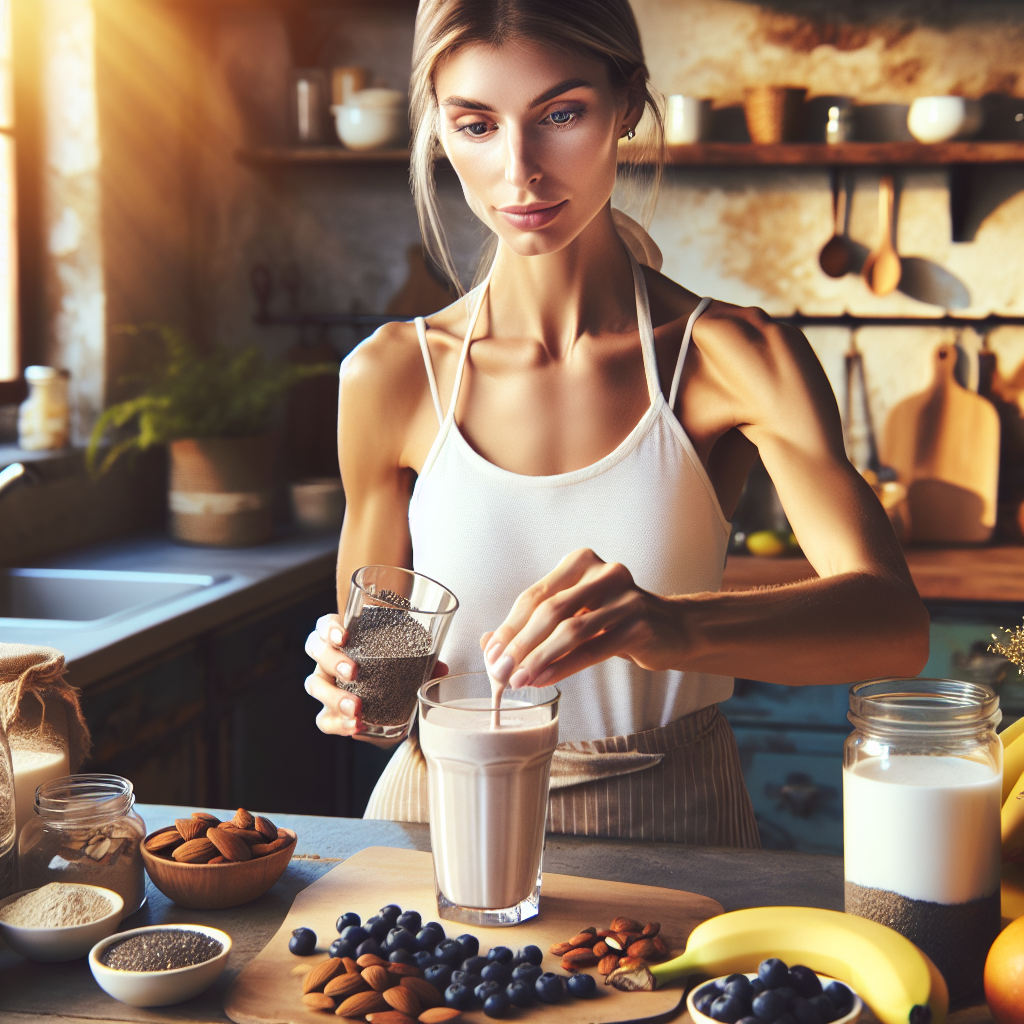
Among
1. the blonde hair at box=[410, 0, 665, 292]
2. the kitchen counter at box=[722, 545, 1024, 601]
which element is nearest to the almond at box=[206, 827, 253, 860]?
the blonde hair at box=[410, 0, 665, 292]

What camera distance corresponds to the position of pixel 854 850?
0.86 metres

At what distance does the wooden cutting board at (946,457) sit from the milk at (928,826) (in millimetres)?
2478

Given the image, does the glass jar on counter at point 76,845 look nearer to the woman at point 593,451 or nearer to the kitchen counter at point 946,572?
the woman at point 593,451

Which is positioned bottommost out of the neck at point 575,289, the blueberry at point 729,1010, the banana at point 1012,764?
the blueberry at point 729,1010

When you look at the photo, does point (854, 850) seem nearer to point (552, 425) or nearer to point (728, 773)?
point (728, 773)

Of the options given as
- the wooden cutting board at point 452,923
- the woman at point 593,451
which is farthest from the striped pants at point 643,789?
the wooden cutting board at point 452,923

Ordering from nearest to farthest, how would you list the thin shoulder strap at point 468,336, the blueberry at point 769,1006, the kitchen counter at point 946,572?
the blueberry at point 769,1006, the thin shoulder strap at point 468,336, the kitchen counter at point 946,572

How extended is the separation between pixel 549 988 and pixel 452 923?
0.15 metres

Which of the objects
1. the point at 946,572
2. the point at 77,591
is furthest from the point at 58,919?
the point at 946,572

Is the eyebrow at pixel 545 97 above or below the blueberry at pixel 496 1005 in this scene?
above

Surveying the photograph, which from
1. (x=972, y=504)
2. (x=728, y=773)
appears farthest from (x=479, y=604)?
(x=972, y=504)

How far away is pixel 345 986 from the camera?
2.64 feet

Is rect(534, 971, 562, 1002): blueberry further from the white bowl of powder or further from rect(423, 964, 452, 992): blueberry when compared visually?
the white bowl of powder

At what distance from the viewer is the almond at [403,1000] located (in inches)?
30.8
